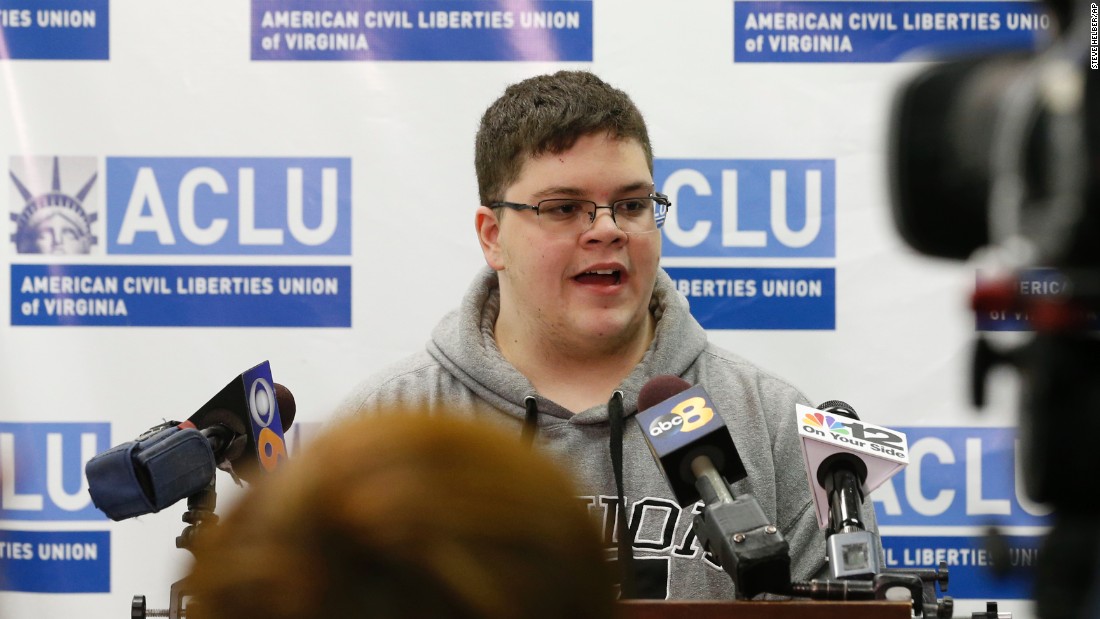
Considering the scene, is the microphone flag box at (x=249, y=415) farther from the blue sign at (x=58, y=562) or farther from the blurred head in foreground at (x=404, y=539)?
the blue sign at (x=58, y=562)

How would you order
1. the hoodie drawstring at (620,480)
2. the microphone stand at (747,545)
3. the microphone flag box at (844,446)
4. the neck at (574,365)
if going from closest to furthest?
the microphone stand at (747,545) < the microphone flag box at (844,446) < the hoodie drawstring at (620,480) < the neck at (574,365)

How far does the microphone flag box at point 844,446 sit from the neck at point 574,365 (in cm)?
68

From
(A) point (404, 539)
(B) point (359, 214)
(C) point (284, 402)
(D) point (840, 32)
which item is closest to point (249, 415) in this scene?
(C) point (284, 402)

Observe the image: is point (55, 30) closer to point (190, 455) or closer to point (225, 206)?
point (225, 206)

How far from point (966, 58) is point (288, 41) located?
232 cm

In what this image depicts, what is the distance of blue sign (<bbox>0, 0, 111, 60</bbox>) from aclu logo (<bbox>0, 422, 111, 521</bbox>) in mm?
896

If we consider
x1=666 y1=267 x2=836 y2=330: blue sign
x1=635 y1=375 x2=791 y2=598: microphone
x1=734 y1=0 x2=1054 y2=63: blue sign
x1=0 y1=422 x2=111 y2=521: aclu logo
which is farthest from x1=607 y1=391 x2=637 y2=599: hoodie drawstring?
x1=0 y1=422 x2=111 y2=521: aclu logo

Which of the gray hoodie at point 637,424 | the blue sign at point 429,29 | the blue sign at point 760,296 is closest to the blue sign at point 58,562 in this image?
the gray hoodie at point 637,424

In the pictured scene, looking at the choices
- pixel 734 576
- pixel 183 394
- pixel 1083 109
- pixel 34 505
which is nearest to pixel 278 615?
pixel 1083 109

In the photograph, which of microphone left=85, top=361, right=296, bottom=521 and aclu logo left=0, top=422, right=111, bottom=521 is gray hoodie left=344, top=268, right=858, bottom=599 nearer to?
microphone left=85, top=361, right=296, bottom=521

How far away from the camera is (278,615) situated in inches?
25.5

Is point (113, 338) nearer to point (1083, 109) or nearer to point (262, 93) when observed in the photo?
point (262, 93)

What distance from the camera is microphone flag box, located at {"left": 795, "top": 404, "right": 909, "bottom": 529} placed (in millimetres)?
1531

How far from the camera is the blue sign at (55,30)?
116 inches
